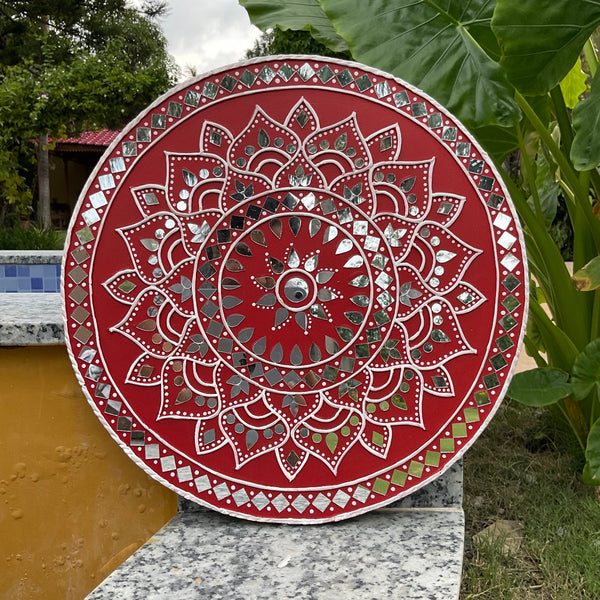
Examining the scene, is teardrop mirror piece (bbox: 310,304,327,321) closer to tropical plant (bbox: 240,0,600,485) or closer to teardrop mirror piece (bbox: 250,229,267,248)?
teardrop mirror piece (bbox: 250,229,267,248)

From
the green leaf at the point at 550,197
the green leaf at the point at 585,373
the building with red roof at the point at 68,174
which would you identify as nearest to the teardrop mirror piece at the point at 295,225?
the green leaf at the point at 585,373

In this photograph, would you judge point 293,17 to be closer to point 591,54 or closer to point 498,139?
point 498,139

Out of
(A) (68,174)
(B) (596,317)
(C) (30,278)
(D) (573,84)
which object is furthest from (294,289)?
(A) (68,174)

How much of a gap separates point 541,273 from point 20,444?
1.22 m

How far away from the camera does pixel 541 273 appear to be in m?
1.56

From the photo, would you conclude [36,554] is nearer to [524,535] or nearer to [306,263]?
[306,263]

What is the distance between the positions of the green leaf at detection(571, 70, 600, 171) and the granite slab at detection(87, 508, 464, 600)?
0.63 metres

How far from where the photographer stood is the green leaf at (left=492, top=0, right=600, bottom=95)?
40.7 inches

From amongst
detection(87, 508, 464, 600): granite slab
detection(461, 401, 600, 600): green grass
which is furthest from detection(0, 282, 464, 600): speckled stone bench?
detection(461, 401, 600, 600): green grass

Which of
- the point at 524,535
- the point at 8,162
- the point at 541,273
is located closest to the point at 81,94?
the point at 8,162

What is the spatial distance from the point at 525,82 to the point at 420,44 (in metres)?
0.21

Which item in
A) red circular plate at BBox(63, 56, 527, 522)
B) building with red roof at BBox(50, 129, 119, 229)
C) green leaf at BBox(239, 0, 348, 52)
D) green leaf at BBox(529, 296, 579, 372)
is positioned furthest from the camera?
building with red roof at BBox(50, 129, 119, 229)

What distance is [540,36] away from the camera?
106 centimetres

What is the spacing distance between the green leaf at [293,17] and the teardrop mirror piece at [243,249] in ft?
2.34
